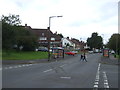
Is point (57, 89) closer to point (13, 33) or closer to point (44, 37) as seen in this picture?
point (13, 33)

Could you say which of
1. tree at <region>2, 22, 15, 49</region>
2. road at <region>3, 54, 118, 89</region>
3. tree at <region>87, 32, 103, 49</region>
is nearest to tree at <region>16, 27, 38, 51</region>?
tree at <region>2, 22, 15, 49</region>

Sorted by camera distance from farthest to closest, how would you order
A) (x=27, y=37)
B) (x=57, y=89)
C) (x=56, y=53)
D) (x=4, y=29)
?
(x=27, y=37) → (x=56, y=53) → (x=4, y=29) → (x=57, y=89)

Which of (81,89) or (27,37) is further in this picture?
(27,37)

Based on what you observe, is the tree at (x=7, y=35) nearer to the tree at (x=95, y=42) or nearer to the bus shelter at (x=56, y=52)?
the bus shelter at (x=56, y=52)

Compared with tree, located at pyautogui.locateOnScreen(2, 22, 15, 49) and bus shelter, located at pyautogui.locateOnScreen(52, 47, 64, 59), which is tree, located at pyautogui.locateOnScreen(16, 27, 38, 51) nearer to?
bus shelter, located at pyautogui.locateOnScreen(52, 47, 64, 59)

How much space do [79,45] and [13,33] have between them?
5775 inches

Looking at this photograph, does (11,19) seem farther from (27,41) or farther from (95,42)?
(95,42)

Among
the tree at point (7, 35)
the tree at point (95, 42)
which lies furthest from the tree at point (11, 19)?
the tree at point (95, 42)

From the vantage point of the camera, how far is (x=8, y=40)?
37.1 metres

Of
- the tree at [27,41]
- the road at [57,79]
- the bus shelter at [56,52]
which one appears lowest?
the road at [57,79]

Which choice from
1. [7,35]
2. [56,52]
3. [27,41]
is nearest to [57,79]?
[7,35]

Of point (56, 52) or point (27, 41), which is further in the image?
point (27, 41)

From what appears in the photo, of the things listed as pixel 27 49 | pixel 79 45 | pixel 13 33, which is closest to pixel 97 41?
pixel 79 45

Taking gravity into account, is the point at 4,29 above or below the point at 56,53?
above
